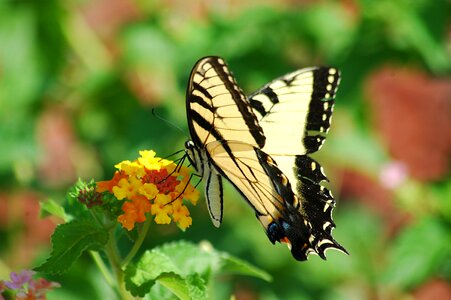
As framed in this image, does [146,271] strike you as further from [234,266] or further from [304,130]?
[304,130]

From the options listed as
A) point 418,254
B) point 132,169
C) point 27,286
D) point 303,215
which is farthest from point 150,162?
point 418,254

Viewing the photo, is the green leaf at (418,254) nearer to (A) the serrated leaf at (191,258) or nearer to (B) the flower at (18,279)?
(A) the serrated leaf at (191,258)

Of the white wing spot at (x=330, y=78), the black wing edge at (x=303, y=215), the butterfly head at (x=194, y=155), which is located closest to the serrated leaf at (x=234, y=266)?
the black wing edge at (x=303, y=215)

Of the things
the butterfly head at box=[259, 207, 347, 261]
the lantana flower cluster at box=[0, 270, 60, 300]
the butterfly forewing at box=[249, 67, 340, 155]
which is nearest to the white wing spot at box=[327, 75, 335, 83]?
the butterfly forewing at box=[249, 67, 340, 155]

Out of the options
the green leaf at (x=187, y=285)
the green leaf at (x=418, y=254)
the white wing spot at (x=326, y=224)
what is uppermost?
the green leaf at (x=418, y=254)

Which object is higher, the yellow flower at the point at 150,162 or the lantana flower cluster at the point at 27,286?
the yellow flower at the point at 150,162

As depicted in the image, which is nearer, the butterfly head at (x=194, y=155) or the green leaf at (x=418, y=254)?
the butterfly head at (x=194, y=155)

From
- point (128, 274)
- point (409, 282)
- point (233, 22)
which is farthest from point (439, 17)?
point (128, 274)
